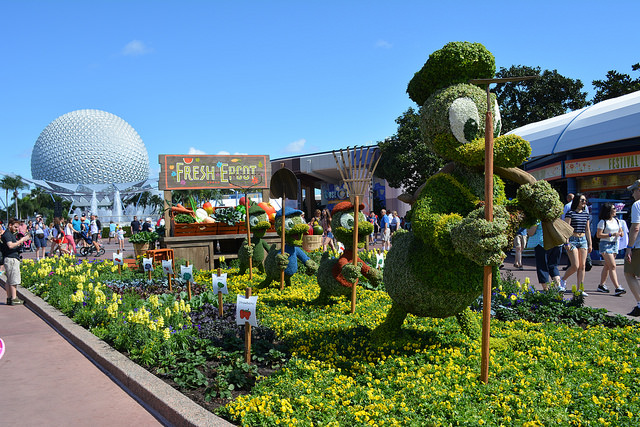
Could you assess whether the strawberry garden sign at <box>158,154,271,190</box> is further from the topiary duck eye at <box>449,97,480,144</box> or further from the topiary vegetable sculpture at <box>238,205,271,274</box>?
the topiary duck eye at <box>449,97,480,144</box>

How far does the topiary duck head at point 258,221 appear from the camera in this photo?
9805 millimetres

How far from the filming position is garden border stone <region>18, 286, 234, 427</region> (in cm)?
389

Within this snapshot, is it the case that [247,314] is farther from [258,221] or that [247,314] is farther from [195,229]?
[195,229]

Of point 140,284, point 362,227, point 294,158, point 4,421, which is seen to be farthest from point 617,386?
point 294,158

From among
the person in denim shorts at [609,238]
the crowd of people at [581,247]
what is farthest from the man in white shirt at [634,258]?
the person in denim shorts at [609,238]

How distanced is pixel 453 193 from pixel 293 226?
4.34m

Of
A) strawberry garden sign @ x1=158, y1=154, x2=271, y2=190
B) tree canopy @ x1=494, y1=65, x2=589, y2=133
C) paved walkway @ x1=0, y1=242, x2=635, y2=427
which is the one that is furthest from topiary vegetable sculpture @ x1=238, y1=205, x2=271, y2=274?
tree canopy @ x1=494, y1=65, x2=589, y2=133

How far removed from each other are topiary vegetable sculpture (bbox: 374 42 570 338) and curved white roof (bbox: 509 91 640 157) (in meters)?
12.6

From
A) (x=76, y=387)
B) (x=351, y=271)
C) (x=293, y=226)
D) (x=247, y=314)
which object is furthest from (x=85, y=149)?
(x=247, y=314)

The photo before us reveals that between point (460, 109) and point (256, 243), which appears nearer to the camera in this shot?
point (460, 109)

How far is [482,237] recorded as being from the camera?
3.81 m

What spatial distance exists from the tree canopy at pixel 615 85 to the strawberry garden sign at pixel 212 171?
21.3 meters

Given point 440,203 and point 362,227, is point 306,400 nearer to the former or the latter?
point 440,203

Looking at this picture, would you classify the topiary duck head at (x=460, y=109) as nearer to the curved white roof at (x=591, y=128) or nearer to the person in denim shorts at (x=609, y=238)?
the person in denim shorts at (x=609, y=238)
